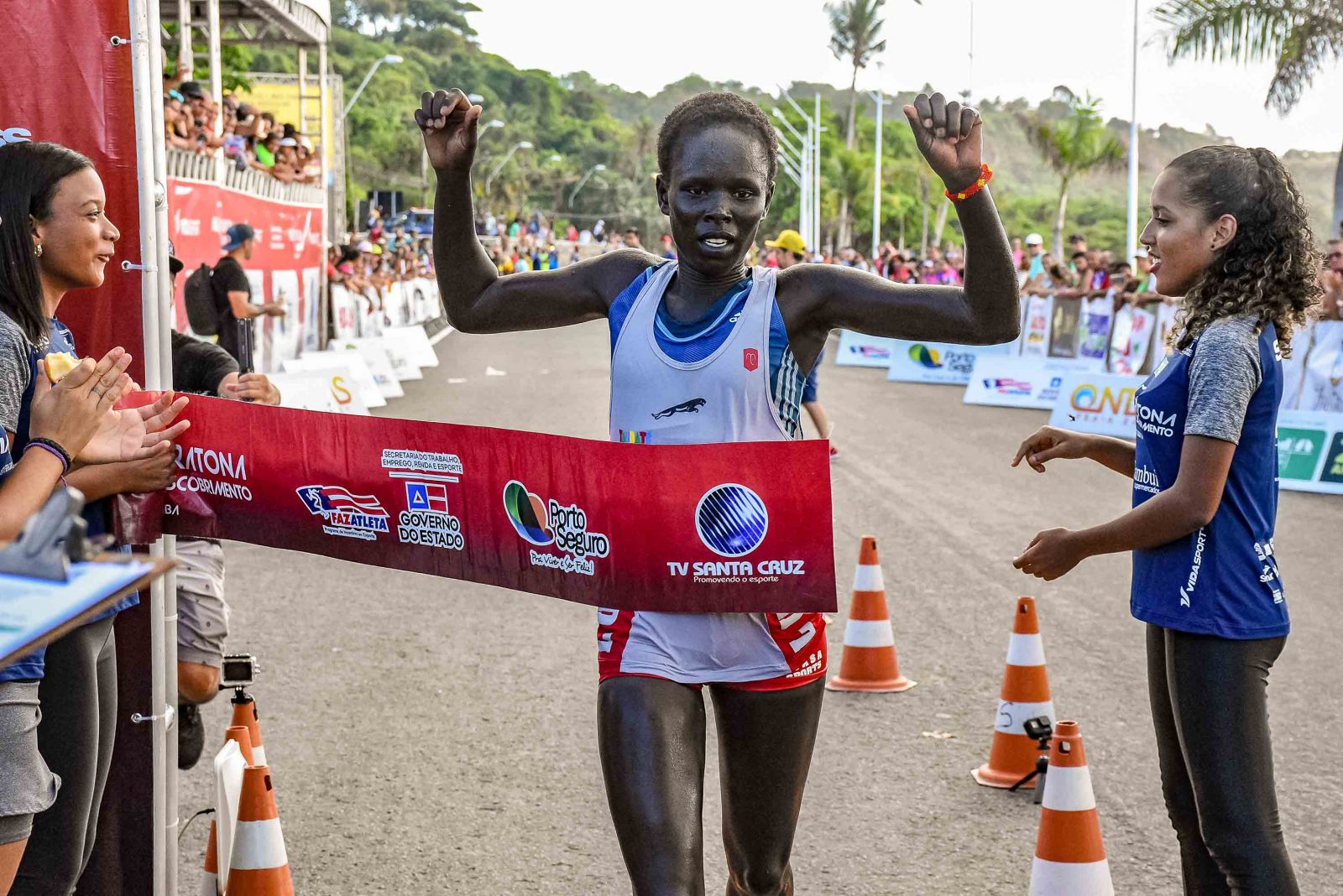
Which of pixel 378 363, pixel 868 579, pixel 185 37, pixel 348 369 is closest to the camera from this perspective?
pixel 868 579

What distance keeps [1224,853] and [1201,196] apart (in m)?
1.44

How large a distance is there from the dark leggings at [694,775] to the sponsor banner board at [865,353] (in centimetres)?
2396

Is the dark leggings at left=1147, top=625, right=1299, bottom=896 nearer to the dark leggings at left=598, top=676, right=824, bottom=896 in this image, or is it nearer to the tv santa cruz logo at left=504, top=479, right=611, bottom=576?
the dark leggings at left=598, top=676, right=824, bottom=896

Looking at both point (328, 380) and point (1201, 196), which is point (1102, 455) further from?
point (328, 380)

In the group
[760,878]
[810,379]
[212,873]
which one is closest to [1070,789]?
[760,878]

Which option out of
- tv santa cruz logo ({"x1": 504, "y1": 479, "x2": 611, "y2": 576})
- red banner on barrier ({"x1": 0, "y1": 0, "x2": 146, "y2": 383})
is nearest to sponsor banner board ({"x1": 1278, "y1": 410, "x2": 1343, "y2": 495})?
tv santa cruz logo ({"x1": 504, "y1": 479, "x2": 611, "y2": 576})

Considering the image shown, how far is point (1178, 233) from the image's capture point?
349 cm

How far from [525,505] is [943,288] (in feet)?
3.37

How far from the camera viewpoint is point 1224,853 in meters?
3.36

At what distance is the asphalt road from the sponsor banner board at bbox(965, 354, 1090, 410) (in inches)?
330

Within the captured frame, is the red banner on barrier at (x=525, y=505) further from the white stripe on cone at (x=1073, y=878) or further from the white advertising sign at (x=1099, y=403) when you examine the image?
the white advertising sign at (x=1099, y=403)

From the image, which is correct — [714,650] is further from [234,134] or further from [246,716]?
[234,134]

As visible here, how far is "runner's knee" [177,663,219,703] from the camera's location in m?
5.02

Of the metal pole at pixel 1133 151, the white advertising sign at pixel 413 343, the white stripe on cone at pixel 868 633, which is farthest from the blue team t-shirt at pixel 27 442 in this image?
the metal pole at pixel 1133 151
